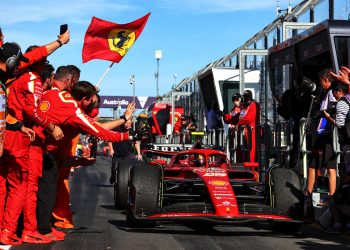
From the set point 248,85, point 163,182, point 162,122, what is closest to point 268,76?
point 248,85

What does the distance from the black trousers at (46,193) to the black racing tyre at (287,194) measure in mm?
2261

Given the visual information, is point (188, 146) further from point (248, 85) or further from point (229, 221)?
point (229, 221)

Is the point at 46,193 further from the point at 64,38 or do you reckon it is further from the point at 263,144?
the point at 263,144

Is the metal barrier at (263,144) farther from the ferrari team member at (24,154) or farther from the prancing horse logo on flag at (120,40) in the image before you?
the ferrari team member at (24,154)

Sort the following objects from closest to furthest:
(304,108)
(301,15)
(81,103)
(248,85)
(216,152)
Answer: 1. (81,103)
2. (216,152)
3. (304,108)
4. (301,15)
5. (248,85)

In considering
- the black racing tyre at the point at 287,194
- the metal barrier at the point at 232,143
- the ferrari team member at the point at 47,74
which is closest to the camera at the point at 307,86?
the black racing tyre at the point at 287,194

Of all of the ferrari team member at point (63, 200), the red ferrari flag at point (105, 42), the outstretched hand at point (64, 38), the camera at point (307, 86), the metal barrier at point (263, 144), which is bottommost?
the ferrari team member at point (63, 200)

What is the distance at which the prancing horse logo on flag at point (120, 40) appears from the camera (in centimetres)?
1156

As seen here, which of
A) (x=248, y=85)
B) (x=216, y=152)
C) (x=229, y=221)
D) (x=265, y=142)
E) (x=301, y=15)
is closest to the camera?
(x=229, y=221)

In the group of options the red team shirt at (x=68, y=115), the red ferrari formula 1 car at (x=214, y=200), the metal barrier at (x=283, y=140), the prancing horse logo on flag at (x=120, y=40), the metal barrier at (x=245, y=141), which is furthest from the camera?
the metal barrier at (x=245, y=141)

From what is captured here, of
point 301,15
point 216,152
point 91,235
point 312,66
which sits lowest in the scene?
point 91,235

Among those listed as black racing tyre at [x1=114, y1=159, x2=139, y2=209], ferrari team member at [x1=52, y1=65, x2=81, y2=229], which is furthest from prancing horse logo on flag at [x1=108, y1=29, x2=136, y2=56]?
ferrari team member at [x1=52, y1=65, x2=81, y2=229]

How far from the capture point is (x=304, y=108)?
38.8 ft

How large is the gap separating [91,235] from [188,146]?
9.48 m
